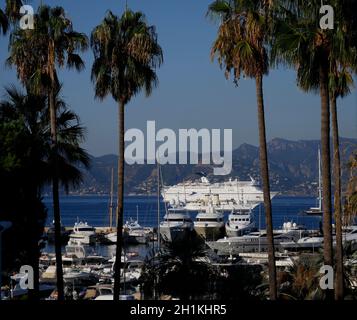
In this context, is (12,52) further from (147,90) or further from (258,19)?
(258,19)

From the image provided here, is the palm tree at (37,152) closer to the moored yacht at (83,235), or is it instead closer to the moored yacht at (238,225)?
the moored yacht at (83,235)

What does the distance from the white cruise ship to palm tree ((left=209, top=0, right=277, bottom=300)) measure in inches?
4894

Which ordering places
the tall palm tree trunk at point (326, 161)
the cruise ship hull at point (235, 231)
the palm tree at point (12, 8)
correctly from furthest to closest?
the cruise ship hull at point (235, 231) → the palm tree at point (12, 8) → the tall palm tree trunk at point (326, 161)

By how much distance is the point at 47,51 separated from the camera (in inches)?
981

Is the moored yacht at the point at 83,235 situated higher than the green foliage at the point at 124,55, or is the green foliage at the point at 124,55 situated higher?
the green foliage at the point at 124,55

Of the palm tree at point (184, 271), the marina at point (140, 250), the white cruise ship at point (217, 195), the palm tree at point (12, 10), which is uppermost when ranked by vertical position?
the palm tree at point (12, 10)

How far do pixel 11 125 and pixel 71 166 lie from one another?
3.10 m

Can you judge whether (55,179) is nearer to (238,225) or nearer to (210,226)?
(210,226)

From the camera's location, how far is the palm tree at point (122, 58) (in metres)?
24.2

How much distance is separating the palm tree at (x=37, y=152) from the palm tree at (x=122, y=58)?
83.3 inches

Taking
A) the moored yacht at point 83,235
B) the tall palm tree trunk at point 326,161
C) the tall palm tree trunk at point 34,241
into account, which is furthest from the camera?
the moored yacht at point 83,235


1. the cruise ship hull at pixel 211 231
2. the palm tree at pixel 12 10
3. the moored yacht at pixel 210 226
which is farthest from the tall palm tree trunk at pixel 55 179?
the cruise ship hull at pixel 211 231

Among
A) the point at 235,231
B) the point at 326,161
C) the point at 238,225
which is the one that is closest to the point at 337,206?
the point at 326,161
